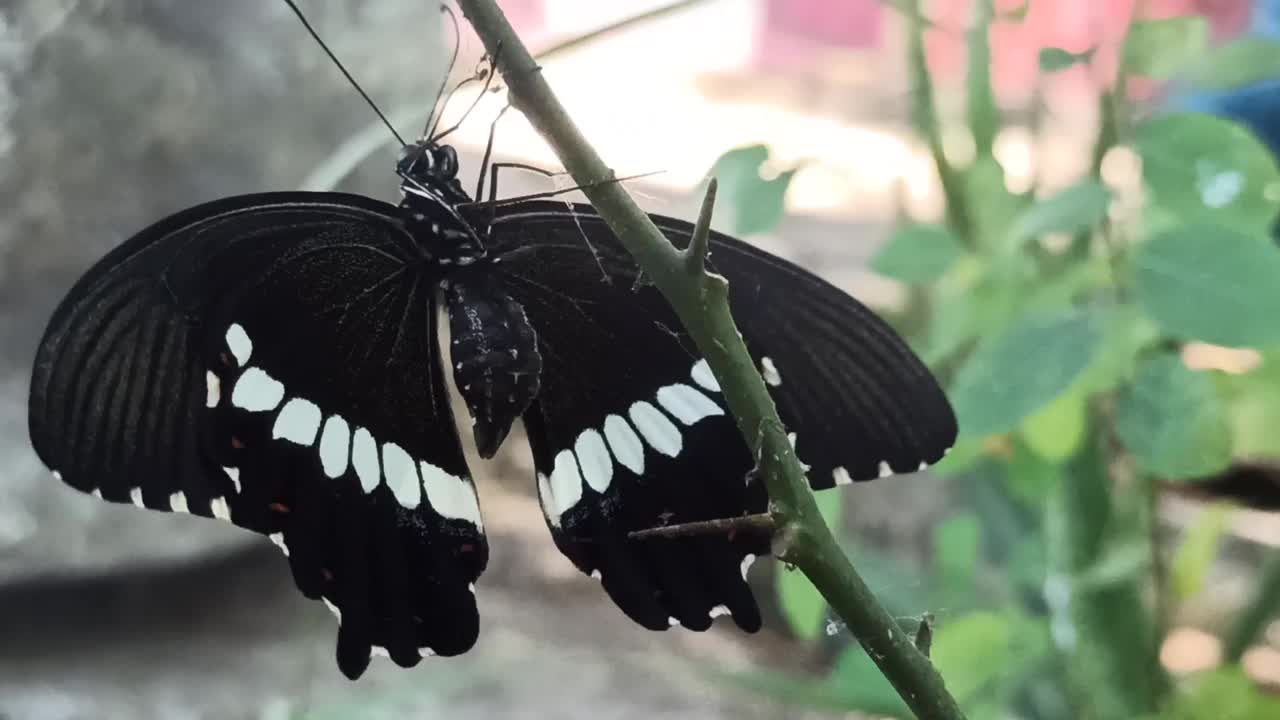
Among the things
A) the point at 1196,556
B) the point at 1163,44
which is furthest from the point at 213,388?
the point at 1196,556

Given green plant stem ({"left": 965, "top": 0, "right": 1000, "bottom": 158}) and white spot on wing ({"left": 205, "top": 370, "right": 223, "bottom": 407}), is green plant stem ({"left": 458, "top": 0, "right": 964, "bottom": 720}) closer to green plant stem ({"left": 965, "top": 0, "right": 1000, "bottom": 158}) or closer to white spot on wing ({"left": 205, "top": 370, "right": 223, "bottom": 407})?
white spot on wing ({"left": 205, "top": 370, "right": 223, "bottom": 407})

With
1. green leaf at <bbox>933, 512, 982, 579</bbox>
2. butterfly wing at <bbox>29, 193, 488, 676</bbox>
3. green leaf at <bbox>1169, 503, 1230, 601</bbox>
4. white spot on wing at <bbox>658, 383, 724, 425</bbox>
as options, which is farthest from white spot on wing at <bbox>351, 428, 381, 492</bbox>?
green leaf at <bbox>1169, 503, 1230, 601</bbox>

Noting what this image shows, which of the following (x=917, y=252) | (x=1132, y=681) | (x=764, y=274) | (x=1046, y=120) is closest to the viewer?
(x=764, y=274)

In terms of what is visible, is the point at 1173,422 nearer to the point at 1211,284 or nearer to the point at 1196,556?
the point at 1211,284

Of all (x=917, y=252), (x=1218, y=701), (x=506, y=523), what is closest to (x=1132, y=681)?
(x=1218, y=701)

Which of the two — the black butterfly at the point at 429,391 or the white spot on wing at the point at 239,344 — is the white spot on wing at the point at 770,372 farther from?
the white spot on wing at the point at 239,344

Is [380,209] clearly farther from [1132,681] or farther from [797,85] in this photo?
[797,85]
